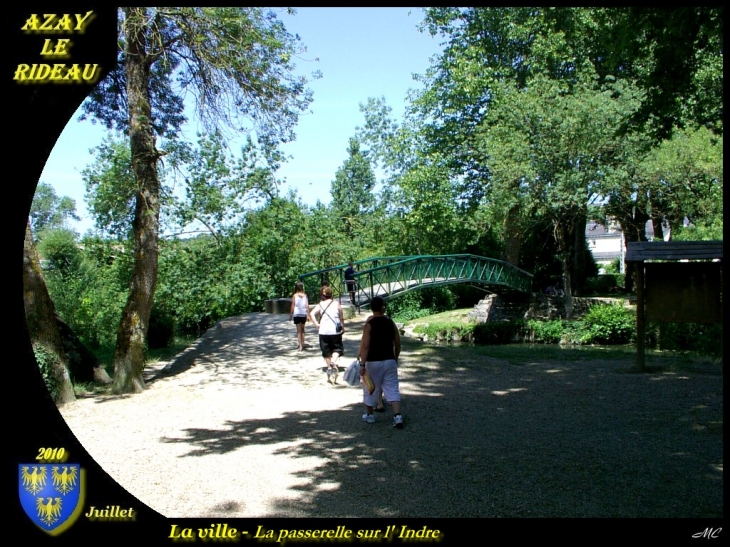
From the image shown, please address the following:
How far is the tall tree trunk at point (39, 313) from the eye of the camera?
8.12 m

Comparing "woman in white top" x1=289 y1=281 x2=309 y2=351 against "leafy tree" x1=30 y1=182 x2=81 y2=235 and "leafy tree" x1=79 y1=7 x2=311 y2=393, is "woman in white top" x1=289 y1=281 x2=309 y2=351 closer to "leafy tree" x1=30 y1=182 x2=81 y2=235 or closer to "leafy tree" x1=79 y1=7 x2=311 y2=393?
"leafy tree" x1=79 y1=7 x2=311 y2=393

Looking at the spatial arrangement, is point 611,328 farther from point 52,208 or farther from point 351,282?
point 52,208

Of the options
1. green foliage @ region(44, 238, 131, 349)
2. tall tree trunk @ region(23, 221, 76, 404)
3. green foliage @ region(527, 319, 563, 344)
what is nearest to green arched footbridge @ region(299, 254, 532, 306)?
green foliage @ region(527, 319, 563, 344)

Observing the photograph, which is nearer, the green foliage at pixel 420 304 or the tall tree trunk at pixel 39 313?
the tall tree trunk at pixel 39 313

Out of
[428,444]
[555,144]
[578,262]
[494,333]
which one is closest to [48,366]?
[428,444]

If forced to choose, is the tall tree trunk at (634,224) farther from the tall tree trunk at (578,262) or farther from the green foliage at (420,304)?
the green foliage at (420,304)

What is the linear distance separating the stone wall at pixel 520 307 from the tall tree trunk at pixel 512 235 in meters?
2.17

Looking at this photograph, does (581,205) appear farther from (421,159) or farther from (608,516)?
(608,516)

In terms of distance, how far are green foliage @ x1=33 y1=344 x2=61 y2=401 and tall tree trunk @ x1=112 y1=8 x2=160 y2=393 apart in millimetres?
1049

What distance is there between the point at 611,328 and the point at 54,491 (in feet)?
57.5

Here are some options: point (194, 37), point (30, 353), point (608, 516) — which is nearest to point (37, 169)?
point (30, 353)

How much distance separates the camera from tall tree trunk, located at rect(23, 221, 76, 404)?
26.6 ft

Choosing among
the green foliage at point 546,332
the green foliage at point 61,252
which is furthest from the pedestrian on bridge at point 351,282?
the green foliage at point 61,252

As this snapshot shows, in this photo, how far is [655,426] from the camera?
22.2 ft
